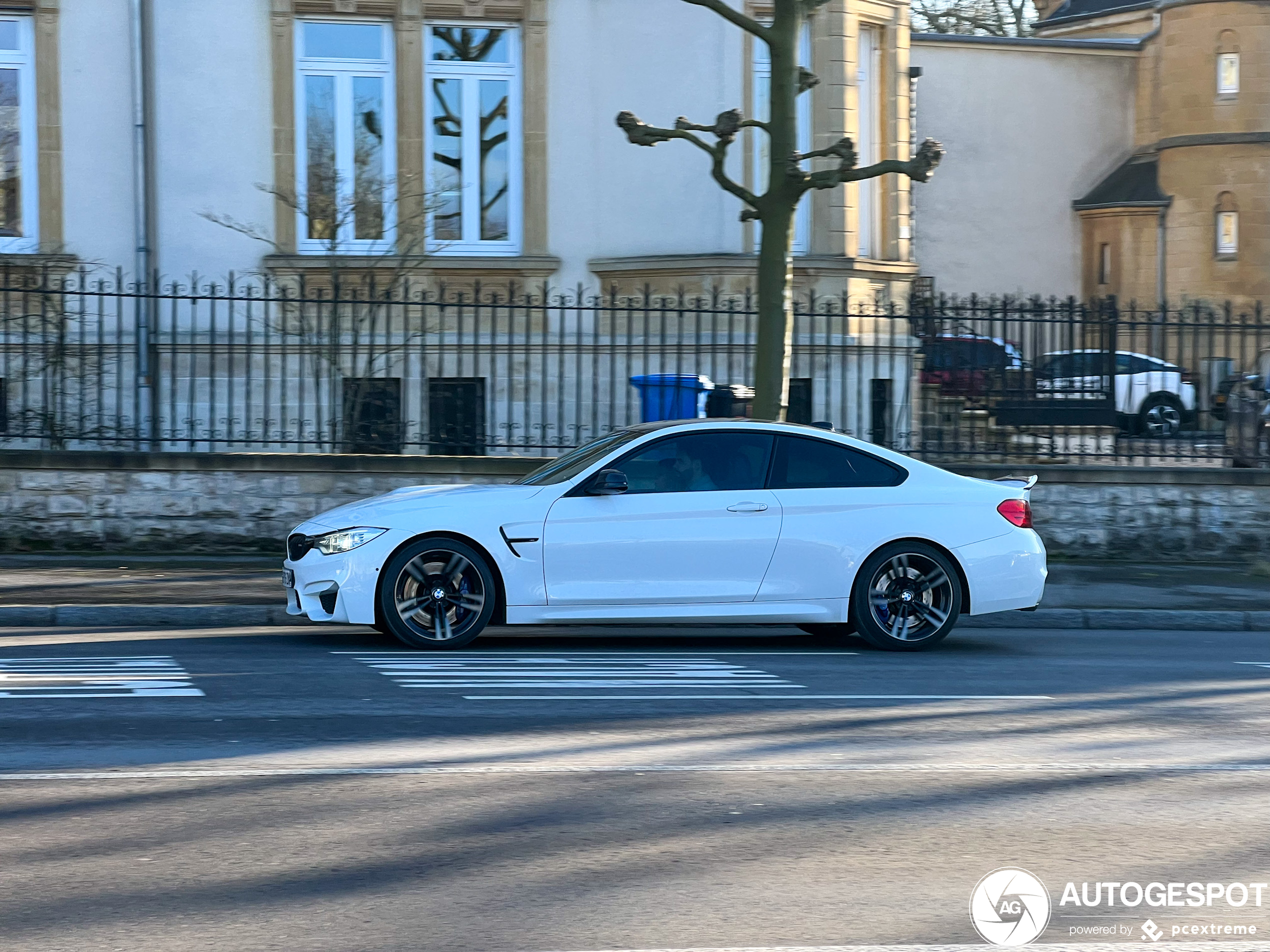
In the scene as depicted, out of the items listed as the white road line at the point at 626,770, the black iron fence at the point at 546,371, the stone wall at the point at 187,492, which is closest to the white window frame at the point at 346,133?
the black iron fence at the point at 546,371

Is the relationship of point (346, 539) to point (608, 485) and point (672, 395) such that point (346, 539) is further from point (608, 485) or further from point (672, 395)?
point (672, 395)

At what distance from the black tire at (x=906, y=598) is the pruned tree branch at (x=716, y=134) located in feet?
14.8

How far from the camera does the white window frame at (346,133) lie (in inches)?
720

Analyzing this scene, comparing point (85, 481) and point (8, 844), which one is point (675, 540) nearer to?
point (8, 844)

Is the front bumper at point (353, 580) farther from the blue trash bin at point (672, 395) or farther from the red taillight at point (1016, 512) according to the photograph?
the blue trash bin at point (672, 395)

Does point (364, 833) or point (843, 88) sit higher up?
point (843, 88)

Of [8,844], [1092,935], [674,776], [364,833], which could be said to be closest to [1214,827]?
[1092,935]

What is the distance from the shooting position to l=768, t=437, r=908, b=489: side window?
32.4 ft

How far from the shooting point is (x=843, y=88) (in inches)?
739

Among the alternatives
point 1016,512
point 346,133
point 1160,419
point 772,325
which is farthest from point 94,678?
point 1160,419

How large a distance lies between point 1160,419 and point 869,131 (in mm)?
5685

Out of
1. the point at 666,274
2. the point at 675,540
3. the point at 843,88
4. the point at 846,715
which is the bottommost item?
the point at 846,715

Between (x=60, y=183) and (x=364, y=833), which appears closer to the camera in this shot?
(x=364, y=833)

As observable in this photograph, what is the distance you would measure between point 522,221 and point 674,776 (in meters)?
13.3
